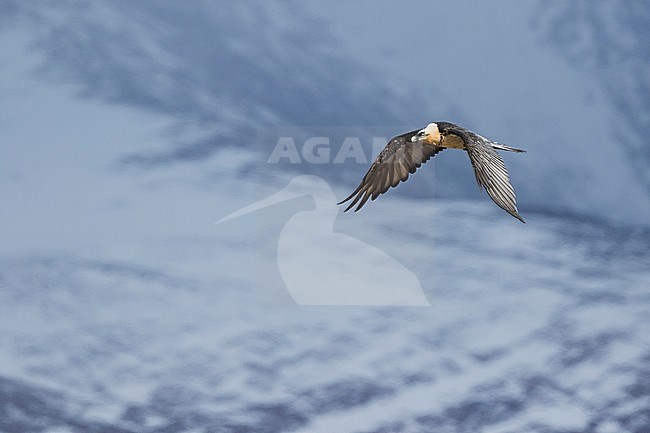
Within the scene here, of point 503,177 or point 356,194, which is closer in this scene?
point 503,177

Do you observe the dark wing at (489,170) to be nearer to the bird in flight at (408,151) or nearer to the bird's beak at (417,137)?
the bird in flight at (408,151)

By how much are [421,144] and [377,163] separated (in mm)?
558

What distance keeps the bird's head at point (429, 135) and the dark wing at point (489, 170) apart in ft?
0.79

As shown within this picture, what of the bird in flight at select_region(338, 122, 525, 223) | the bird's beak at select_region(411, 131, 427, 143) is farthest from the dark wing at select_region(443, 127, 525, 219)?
the bird's beak at select_region(411, 131, 427, 143)

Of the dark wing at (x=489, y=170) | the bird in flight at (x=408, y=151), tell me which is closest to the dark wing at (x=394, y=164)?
the bird in flight at (x=408, y=151)

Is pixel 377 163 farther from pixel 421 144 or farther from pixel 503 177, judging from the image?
pixel 503 177

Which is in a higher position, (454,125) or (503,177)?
(454,125)

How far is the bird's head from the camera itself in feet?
45.1

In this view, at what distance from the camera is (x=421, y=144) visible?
13.9m

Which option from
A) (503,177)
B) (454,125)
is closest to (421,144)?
(454,125)

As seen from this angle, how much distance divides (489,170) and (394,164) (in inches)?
60.9

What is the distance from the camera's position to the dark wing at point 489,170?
1205cm

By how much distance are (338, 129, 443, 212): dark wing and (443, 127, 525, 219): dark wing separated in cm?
52

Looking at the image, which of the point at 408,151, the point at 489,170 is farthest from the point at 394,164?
the point at 489,170
